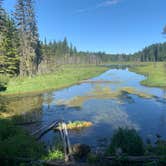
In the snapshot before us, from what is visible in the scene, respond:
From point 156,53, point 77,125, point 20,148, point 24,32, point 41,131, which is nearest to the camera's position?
point 20,148

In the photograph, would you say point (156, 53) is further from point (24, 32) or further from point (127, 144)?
point (127, 144)

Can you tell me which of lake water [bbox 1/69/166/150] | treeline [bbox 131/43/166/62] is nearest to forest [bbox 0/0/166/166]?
lake water [bbox 1/69/166/150]

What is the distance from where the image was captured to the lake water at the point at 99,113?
19969 millimetres

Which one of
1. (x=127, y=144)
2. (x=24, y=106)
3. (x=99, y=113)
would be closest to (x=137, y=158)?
(x=127, y=144)

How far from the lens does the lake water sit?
1997 centimetres

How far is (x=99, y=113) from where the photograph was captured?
27875mm

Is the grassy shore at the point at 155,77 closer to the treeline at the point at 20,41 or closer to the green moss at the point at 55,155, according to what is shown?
the treeline at the point at 20,41

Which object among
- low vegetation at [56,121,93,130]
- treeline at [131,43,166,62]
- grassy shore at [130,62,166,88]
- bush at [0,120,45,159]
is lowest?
low vegetation at [56,121,93,130]

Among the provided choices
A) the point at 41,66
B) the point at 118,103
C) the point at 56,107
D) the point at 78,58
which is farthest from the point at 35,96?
the point at 78,58

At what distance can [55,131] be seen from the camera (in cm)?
2008

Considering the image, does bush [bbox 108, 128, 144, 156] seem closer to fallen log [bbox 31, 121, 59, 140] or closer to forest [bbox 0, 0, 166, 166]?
forest [bbox 0, 0, 166, 166]

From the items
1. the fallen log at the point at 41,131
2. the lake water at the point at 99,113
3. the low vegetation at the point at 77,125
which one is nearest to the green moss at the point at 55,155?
the fallen log at the point at 41,131

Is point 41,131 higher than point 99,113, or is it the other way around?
point 41,131

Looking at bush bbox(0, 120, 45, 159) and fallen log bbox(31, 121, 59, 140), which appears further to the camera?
fallen log bbox(31, 121, 59, 140)
